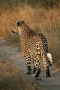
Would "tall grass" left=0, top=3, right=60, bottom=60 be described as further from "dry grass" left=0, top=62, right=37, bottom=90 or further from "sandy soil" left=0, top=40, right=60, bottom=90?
"dry grass" left=0, top=62, right=37, bottom=90

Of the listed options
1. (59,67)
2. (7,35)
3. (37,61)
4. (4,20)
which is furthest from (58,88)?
(4,20)

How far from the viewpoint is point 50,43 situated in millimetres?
8648

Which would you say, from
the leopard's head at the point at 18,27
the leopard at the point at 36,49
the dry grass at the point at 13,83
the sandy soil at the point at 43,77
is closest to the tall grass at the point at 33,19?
the sandy soil at the point at 43,77

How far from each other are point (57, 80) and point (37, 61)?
731 mm

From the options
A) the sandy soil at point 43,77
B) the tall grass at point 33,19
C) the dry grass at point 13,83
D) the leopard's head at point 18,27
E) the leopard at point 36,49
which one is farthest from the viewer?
the tall grass at point 33,19

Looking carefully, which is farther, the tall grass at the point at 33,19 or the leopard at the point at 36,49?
the tall grass at the point at 33,19

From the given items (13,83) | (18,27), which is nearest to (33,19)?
(18,27)

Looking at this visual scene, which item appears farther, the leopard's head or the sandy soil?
the leopard's head

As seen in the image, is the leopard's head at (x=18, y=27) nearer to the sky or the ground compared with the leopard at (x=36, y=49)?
nearer to the sky

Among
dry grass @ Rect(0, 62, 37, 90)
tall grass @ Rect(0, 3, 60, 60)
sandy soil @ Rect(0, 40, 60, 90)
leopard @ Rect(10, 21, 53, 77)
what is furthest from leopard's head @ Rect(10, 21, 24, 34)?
tall grass @ Rect(0, 3, 60, 60)

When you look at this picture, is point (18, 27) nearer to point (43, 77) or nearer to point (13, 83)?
point (43, 77)

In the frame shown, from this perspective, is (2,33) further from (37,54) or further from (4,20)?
(37,54)

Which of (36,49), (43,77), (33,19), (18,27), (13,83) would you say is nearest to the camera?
(13,83)

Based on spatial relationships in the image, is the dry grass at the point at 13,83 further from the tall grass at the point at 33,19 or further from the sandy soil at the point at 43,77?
the tall grass at the point at 33,19
